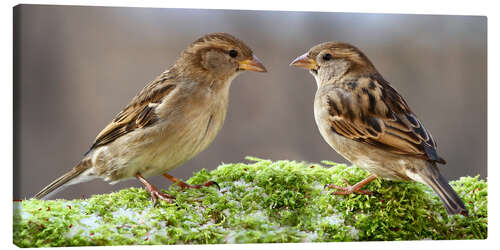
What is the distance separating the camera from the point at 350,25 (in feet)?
20.4

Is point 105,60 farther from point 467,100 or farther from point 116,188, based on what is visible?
point 467,100

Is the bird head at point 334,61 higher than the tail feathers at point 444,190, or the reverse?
the bird head at point 334,61

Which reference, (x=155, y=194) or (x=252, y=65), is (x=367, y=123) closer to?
(x=252, y=65)

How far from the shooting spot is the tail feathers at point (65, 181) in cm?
564

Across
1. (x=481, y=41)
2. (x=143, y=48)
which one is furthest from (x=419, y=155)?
(x=143, y=48)

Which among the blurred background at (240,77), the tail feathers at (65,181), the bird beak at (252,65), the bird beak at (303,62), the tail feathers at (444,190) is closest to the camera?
the tail feathers at (444,190)

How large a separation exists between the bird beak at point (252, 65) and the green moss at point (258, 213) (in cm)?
97

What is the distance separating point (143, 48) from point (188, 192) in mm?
1608

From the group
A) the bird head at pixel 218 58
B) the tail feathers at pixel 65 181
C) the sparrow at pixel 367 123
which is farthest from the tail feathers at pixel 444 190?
the tail feathers at pixel 65 181

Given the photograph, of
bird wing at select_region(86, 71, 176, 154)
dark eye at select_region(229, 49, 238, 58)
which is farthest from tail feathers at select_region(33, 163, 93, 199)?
dark eye at select_region(229, 49, 238, 58)

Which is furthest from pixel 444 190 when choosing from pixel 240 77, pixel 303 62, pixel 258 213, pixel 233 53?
pixel 233 53

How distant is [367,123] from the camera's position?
5.87 m

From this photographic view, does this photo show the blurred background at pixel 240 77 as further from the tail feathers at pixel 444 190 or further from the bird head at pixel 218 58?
the tail feathers at pixel 444 190

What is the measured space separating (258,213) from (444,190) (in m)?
1.80
